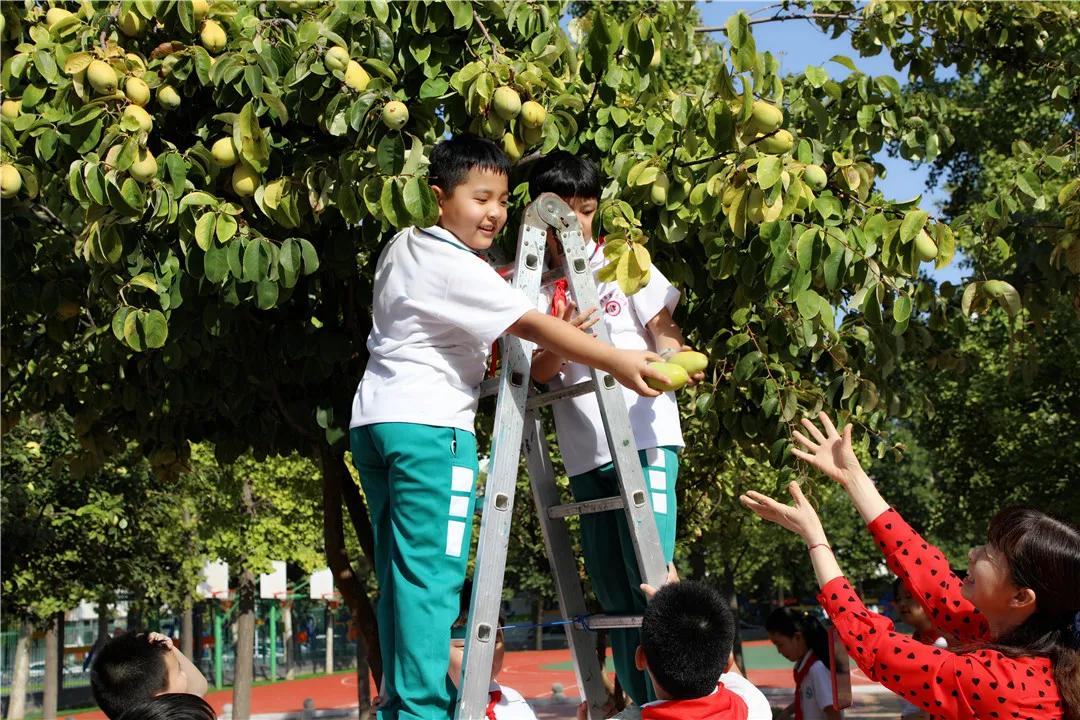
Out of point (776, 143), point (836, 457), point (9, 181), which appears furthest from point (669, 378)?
point (9, 181)

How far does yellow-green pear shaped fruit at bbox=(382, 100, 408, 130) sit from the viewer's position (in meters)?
3.84

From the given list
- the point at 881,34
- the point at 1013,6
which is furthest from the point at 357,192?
the point at 1013,6

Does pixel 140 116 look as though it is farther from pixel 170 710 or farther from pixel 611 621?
pixel 611 621

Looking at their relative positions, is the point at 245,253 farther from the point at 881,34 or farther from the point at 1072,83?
the point at 1072,83

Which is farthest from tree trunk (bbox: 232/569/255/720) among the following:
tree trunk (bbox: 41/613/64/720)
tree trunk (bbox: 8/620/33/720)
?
A: tree trunk (bbox: 8/620/33/720)

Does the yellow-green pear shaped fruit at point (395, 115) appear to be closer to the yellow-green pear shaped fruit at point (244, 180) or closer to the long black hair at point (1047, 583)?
the yellow-green pear shaped fruit at point (244, 180)

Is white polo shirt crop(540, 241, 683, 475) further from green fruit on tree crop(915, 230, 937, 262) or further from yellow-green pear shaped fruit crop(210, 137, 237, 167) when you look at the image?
yellow-green pear shaped fruit crop(210, 137, 237, 167)

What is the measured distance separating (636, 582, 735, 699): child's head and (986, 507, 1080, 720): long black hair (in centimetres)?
65

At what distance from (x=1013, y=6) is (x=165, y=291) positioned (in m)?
5.12

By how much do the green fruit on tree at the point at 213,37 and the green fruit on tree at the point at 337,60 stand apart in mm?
821

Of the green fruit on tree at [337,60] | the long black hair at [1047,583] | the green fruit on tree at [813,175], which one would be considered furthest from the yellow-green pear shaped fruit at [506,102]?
the long black hair at [1047,583]

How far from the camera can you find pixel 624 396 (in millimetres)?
3658

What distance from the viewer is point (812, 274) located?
13.9ft

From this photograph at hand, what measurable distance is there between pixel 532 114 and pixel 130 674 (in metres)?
2.32
